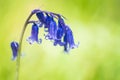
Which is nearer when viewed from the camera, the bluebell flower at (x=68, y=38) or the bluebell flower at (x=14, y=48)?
the bluebell flower at (x=68, y=38)

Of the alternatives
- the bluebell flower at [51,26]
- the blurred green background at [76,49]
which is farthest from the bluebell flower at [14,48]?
the bluebell flower at [51,26]

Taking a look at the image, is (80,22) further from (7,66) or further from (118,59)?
(7,66)

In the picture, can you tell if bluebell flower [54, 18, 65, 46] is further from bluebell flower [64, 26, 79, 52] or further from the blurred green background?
the blurred green background

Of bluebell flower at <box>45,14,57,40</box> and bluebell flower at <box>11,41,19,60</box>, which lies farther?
bluebell flower at <box>11,41,19,60</box>

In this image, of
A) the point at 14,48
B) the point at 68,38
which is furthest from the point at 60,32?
the point at 14,48

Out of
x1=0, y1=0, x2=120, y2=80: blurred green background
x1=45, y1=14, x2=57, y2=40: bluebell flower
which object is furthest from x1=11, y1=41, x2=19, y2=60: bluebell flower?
x1=45, y1=14, x2=57, y2=40: bluebell flower

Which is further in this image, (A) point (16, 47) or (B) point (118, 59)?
(B) point (118, 59)

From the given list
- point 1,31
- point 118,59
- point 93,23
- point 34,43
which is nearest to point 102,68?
point 118,59

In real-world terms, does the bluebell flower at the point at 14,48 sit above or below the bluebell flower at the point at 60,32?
below

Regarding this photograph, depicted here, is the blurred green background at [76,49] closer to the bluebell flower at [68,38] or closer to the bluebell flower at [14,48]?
the bluebell flower at [14,48]
